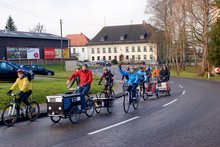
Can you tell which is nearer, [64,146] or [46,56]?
[64,146]

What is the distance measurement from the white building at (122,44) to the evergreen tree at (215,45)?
65.7 meters

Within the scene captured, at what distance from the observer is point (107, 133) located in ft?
33.0

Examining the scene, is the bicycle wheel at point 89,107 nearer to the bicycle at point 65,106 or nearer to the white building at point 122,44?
the bicycle at point 65,106

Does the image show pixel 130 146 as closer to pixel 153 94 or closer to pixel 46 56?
pixel 153 94

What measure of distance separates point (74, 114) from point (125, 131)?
2.48 m

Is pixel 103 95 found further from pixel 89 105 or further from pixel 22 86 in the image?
pixel 22 86

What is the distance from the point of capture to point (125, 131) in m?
Result: 10.3

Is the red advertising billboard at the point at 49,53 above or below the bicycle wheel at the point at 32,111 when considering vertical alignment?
above

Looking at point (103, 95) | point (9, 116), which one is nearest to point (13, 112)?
point (9, 116)

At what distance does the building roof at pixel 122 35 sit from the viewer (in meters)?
113

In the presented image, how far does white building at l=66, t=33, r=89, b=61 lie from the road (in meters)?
110

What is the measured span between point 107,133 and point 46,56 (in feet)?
218

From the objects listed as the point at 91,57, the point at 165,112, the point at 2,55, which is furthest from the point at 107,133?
the point at 91,57

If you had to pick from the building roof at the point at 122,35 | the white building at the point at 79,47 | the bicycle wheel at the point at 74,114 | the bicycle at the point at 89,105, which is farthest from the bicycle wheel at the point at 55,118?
the white building at the point at 79,47
